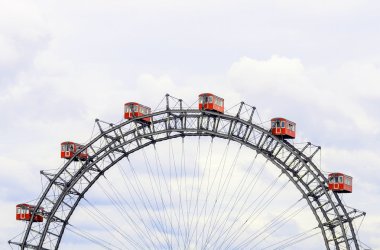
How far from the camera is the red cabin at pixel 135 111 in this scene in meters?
102

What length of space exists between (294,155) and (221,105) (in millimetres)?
9144

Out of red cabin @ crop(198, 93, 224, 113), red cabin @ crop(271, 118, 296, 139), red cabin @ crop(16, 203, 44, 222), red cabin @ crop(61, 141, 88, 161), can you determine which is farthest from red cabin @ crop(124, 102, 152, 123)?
red cabin @ crop(16, 203, 44, 222)

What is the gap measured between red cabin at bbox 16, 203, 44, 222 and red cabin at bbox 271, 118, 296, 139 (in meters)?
29.1

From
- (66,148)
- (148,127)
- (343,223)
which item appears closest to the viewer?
(343,223)

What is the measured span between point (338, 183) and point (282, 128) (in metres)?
7.75

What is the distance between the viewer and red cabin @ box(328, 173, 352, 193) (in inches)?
3804

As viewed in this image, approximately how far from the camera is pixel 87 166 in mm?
106000

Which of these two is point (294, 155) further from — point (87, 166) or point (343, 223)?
point (87, 166)

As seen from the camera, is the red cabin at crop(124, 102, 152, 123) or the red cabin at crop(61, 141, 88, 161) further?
the red cabin at crop(61, 141, 88, 161)

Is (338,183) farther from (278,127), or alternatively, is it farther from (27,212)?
(27,212)

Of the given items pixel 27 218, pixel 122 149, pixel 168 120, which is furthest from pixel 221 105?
pixel 27 218

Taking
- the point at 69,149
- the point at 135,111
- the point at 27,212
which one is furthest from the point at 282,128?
the point at 27,212

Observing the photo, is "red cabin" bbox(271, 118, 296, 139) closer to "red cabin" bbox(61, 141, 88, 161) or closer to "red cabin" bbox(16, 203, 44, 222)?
"red cabin" bbox(61, 141, 88, 161)

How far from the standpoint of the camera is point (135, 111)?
10288 centimetres
